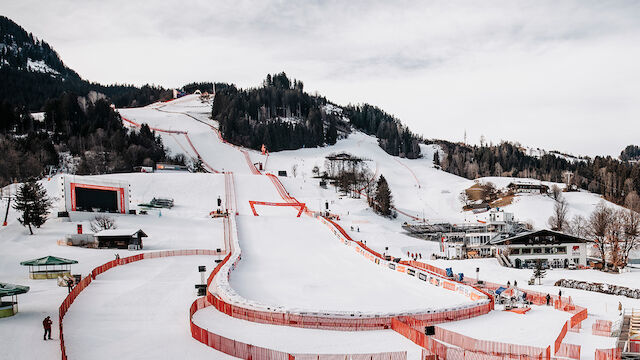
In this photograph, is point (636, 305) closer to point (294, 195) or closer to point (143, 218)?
point (143, 218)

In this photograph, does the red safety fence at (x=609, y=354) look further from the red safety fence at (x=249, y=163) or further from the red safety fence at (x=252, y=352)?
the red safety fence at (x=249, y=163)

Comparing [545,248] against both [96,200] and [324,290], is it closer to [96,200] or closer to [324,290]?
[324,290]

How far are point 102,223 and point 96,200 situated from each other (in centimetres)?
556

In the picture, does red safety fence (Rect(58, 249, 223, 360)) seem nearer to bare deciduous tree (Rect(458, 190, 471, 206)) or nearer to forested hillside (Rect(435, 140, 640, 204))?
bare deciduous tree (Rect(458, 190, 471, 206))

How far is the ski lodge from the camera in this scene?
34.5 meters

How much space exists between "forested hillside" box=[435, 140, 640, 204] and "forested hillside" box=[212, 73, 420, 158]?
1482 cm

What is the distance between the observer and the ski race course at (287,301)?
546 inches

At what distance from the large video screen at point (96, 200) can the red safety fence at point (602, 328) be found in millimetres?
39942

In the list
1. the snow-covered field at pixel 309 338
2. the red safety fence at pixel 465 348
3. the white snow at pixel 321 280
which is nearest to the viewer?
the red safety fence at pixel 465 348

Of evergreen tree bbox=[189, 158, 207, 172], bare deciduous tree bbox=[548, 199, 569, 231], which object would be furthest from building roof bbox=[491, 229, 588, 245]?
evergreen tree bbox=[189, 158, 207, 172]

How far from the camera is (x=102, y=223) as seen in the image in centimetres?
3950

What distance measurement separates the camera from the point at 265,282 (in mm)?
24109

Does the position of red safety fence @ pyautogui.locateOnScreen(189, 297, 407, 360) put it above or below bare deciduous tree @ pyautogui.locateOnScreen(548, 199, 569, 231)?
above

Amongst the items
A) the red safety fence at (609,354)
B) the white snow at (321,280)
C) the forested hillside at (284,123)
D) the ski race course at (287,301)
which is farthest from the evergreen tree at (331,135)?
the red safety fence at (609,354)
